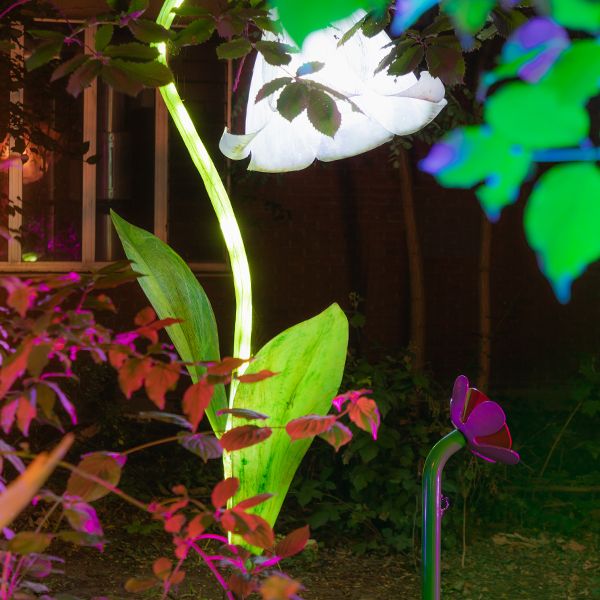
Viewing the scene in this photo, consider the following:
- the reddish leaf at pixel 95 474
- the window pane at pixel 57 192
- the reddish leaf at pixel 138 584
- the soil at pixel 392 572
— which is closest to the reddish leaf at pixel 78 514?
the reddish leaf at pixel 95 474

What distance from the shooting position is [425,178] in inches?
247

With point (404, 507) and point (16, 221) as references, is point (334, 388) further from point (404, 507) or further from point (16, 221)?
point (16, 221)

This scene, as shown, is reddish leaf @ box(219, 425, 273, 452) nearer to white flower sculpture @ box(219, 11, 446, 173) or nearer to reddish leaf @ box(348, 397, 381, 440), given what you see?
reddish leaf @ box(348, 397, 381, 440)

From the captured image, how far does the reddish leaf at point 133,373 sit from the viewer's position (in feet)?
4.17

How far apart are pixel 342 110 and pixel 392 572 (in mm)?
1932

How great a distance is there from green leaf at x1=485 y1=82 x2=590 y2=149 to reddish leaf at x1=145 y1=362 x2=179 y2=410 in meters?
0.76

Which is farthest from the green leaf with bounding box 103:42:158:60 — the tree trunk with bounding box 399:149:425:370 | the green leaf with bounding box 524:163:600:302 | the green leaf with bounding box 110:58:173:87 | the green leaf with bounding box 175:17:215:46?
the tree trunk with bounding box 399:149:425:370

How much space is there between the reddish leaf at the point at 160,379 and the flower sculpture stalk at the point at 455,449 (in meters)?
0.55

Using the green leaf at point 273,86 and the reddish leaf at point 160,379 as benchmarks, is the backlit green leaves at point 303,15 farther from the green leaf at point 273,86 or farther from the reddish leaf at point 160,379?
the green leaf at point 273,86

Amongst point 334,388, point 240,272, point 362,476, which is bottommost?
point 362,476

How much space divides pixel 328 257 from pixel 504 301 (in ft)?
4.19

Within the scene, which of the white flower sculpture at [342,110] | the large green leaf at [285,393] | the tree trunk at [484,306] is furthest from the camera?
the tree trunk at [484,306]

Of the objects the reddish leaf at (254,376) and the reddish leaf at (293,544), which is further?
the reddish leaf at (293,544)

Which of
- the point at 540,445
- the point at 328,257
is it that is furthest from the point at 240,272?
the point at 328,257
